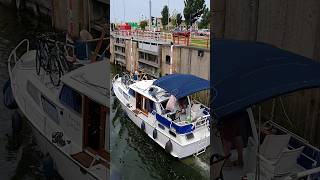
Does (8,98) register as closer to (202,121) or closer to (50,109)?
(50,109)

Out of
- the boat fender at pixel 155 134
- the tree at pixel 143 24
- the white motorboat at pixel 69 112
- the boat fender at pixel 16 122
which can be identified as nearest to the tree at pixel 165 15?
the tree at pixel 143 24

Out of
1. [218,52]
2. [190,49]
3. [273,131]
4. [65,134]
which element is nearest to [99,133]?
[65,134]

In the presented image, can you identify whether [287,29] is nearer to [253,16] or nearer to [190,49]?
[253,16]

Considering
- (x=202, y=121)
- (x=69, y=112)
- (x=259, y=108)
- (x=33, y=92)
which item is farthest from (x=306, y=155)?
(x=33, y=92)

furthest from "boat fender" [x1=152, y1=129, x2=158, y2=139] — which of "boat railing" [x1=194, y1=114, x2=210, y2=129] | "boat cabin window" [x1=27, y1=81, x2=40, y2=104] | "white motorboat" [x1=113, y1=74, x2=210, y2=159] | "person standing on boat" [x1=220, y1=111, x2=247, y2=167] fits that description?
"boat cabin window" [x1=27, y1=81, x2=40, y2=104]

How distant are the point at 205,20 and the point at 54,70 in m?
0.43

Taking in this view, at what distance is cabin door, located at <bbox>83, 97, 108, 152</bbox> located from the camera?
94 centimetres

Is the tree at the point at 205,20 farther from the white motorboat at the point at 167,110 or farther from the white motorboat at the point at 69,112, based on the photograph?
the white motorboat at the point at 69,112

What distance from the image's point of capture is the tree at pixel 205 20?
0.99 m

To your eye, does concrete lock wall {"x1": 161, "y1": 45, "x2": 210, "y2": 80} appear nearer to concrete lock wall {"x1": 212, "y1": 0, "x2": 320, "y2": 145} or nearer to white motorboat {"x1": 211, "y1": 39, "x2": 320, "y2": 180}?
white motorboat {"x1": 211, "y1": 39, "x2": 320, "y2": 180}

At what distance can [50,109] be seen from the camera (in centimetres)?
99

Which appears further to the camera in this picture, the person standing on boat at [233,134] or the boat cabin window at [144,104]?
the person standing on boat at [233,134]

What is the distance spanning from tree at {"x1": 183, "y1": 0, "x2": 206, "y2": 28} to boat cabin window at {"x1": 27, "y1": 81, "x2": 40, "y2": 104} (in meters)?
0.45

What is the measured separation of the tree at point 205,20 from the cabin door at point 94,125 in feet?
1.12
